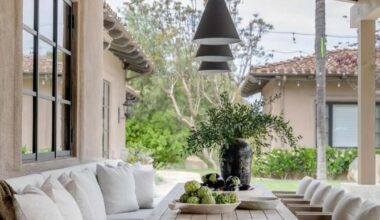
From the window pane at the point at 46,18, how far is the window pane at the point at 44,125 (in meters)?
0.58

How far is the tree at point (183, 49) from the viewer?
16.8 meters

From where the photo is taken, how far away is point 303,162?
1314cm

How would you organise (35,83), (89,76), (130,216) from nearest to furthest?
(35,83), (130,216), (89,76)

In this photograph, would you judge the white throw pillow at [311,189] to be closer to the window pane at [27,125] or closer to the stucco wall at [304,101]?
the window pane at [27,125]

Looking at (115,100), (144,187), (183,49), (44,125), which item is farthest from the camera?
(183,49)

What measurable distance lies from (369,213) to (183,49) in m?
14.3

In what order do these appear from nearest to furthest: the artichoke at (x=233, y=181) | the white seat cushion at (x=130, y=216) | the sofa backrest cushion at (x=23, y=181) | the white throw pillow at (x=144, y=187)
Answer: the sofa backrest cushion at (x=23, y=181)
the artichoke at (x=233, y=181)
the white seat cushion at (x=130, y=216)
the white throw pillow at (x=144, y=187)

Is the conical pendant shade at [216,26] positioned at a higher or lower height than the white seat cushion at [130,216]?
higher

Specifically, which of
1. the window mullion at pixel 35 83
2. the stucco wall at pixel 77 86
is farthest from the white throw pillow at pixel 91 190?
the window mullion at pixel 35 83

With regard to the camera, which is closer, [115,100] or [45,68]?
→ [45,68]

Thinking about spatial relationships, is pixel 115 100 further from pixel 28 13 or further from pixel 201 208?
pixel 201 208

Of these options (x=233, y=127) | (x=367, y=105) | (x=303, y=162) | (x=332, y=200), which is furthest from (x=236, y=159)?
(x=303, y=162)

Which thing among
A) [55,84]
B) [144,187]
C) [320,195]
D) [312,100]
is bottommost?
[144,187]

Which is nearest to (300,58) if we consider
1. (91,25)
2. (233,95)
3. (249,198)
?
(233,95)
